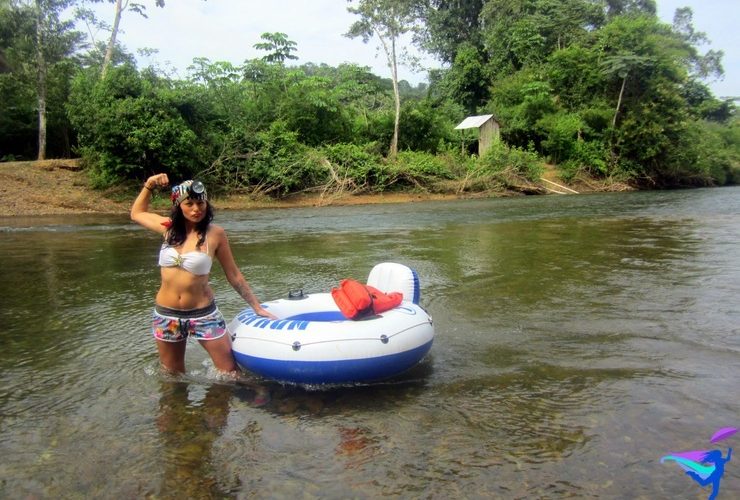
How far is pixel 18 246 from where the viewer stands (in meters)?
11.8

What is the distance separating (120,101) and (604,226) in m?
16.4

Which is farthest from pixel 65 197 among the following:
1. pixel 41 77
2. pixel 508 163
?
pixel 508 163

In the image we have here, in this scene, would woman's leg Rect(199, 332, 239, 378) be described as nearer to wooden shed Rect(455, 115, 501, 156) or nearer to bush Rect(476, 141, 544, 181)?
bush Rect(476, 141, 544, 181)

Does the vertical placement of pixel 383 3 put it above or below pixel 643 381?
above

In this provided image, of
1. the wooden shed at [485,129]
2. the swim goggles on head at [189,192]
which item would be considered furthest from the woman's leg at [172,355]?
the wooden shed at [485,129]

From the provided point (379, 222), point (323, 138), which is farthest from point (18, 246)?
point (323, 138)

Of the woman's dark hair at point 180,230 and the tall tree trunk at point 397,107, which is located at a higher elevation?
the tall tree trunk at point 397,107

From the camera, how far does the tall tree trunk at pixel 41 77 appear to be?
22.3 m

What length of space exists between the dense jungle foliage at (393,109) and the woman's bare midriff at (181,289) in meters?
17.0

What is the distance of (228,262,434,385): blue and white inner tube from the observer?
4109 mm

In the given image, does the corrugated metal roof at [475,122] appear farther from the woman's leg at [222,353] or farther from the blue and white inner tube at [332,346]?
the woman's leg at [222,353]

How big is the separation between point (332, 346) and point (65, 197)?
19.3 meters

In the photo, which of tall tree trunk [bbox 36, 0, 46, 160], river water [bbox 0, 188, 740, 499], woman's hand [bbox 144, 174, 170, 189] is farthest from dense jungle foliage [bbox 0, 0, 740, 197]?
woman's hand [bbox 144, 174, 170, 189]

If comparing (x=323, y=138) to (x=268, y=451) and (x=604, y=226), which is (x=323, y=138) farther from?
(x=268, y=451)
